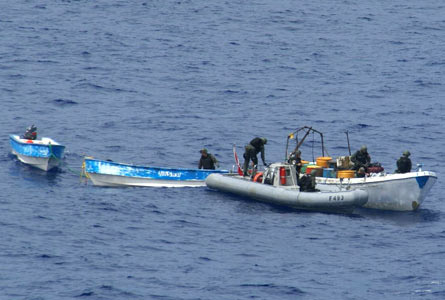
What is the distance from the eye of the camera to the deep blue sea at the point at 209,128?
1369 inches

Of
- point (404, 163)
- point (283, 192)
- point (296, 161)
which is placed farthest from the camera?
point (296, 161)

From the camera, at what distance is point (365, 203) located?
142 ft

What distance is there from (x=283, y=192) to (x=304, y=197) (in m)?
0.96

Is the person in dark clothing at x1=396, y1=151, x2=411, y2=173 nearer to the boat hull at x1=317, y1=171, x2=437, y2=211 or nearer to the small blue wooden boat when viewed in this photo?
the boat hull at x1=317, y1=171, x2=437, y2=211

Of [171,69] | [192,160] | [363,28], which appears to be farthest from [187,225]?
[363,28]

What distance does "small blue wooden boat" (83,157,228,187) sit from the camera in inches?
1825

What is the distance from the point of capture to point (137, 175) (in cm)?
4647

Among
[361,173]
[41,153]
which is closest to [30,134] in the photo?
[41,153]

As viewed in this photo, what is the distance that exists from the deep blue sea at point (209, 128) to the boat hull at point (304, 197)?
0.45 metres

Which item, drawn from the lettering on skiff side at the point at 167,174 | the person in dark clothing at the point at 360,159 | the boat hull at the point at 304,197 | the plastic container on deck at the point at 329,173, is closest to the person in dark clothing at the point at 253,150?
the boat hull at the point at 304,197

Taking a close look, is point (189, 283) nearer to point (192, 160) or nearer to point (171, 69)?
point (192, 160)

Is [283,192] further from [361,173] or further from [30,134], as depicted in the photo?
[30,134]

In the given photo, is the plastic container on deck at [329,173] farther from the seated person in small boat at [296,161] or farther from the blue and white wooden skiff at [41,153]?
the blue and white wooden skiff at [41,153]

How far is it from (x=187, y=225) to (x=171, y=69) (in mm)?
33534
